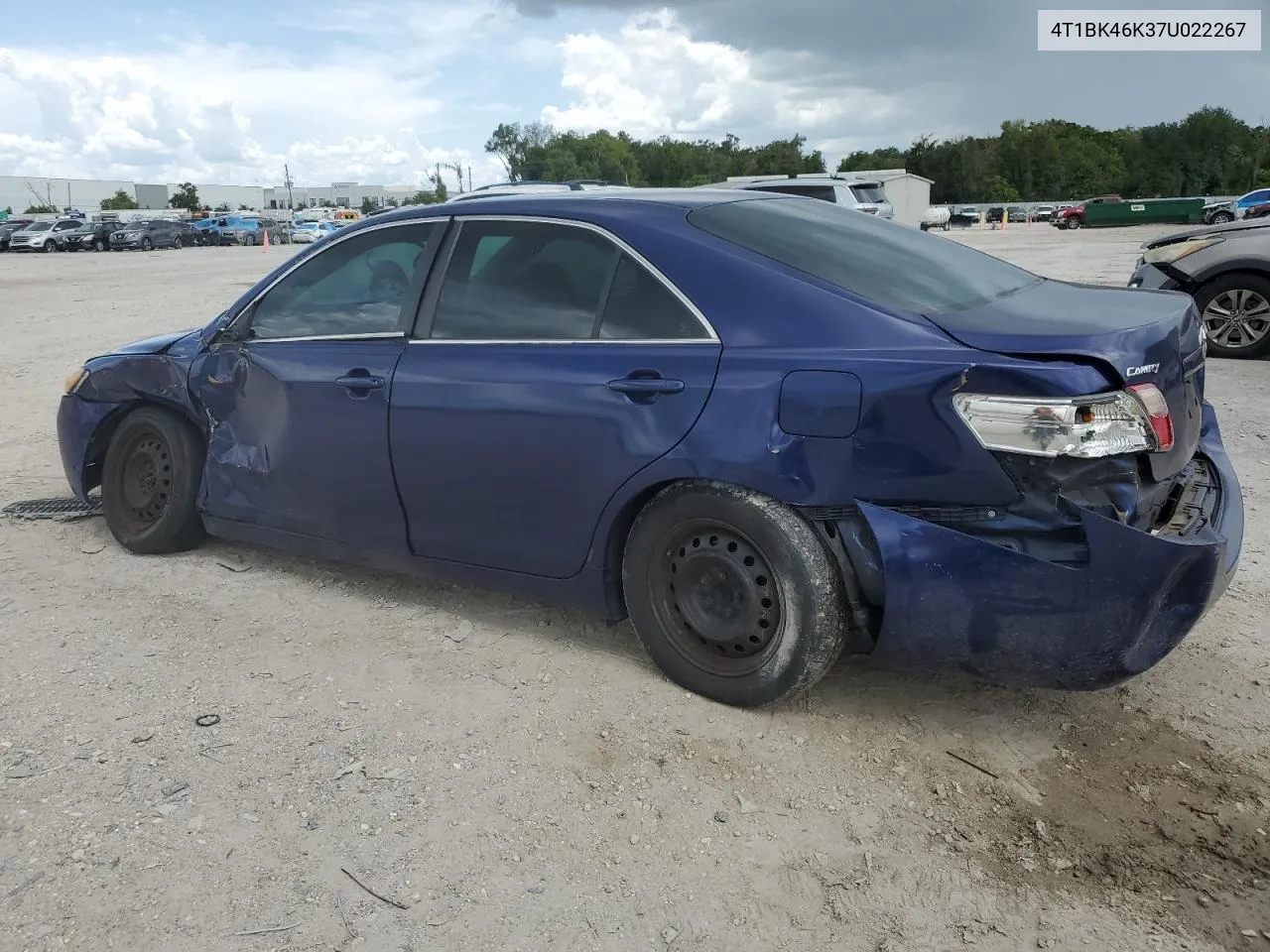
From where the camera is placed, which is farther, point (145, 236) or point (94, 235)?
point (145, 236)

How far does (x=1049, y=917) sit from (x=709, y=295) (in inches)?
75.1

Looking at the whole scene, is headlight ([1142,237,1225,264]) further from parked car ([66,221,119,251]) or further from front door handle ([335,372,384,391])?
parked car ([66,221,119,251])

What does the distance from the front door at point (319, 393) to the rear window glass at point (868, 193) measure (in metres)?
15.8

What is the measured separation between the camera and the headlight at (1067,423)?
2.68 metres

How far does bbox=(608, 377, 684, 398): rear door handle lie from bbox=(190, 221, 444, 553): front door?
1.02m

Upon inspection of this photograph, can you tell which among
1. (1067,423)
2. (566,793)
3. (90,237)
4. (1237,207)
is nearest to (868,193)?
(1067,423)

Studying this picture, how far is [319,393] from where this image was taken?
13.3 ft

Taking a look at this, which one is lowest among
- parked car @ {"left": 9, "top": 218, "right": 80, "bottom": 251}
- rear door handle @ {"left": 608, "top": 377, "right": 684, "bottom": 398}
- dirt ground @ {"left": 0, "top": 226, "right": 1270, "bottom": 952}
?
dirt ground @ {"left": 0, "top": 226, "right": 1270, "bottom": 952}

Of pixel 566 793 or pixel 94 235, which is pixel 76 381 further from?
pixel 94 235

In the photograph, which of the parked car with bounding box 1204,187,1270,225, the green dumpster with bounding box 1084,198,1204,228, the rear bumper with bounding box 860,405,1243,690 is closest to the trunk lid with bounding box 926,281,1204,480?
the rear bumper with bounding box 860,405,1243,690

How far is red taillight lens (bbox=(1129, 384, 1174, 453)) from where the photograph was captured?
9.12 ft

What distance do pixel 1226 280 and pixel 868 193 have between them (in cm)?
1297

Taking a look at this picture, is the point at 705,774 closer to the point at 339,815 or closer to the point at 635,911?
the point at 635,911

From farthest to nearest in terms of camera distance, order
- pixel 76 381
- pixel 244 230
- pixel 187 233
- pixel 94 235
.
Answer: pixel 244 230 → pixel 187 233 → pixel 94 235 → pixel 76 381
